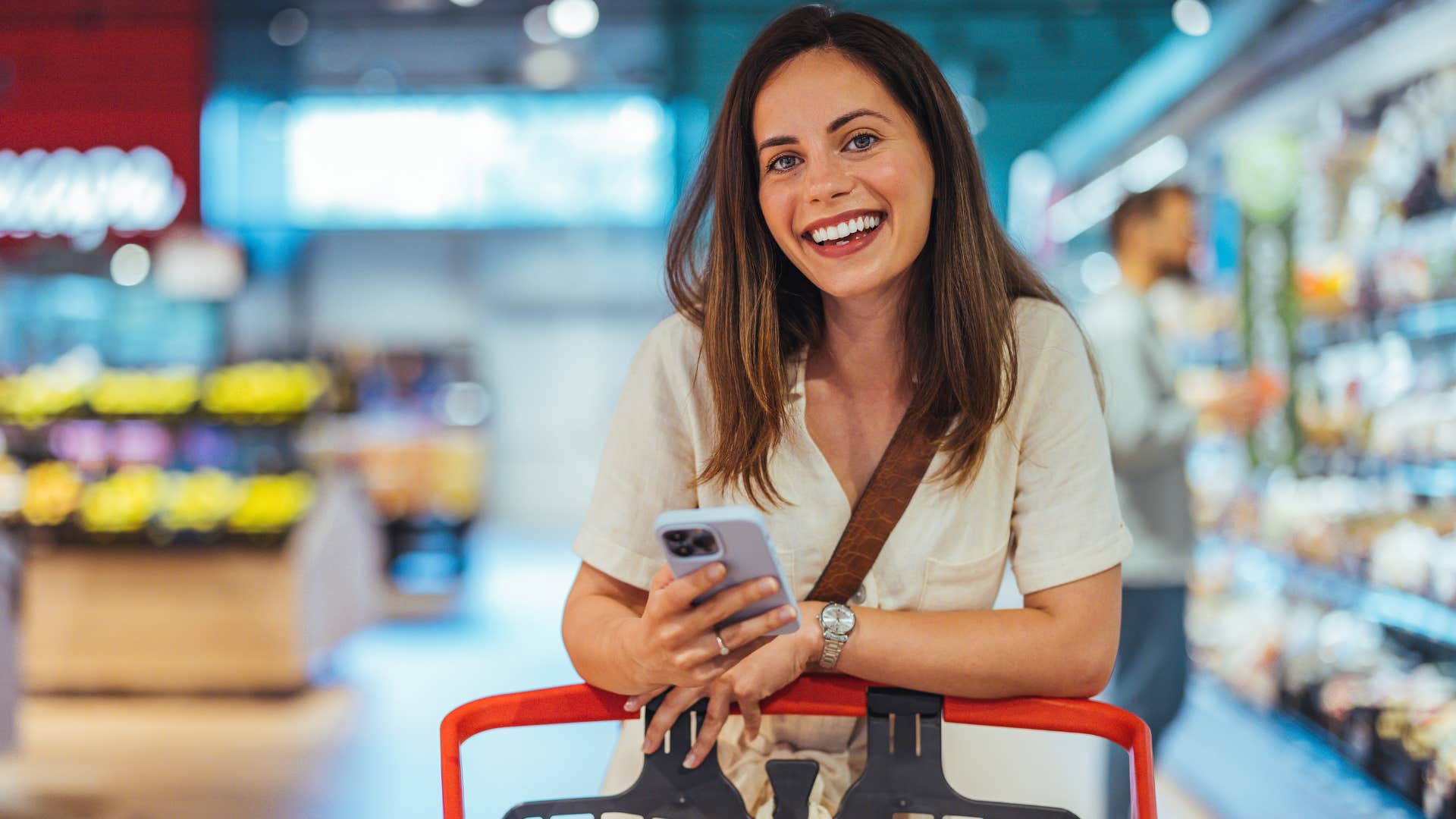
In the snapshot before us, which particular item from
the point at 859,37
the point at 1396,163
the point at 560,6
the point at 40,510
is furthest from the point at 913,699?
the point at 40,510

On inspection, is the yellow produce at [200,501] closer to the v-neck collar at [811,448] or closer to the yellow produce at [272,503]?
the yellow produce at [272,503]

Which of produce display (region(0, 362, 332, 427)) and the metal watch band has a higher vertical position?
produce display (region(0, 362, 332, 427))

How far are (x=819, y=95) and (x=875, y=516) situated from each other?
19.0 inches

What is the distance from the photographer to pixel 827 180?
1395 mm

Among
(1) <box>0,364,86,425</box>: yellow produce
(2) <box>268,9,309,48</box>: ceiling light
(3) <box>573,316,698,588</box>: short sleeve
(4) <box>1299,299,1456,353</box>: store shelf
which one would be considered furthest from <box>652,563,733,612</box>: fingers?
(2) <box>268,9,309,48</box>: ceiling light

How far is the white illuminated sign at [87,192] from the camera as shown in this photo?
6.82m

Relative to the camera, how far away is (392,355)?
46.8 ft

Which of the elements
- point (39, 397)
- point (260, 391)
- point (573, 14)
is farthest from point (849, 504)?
point (39, 397)

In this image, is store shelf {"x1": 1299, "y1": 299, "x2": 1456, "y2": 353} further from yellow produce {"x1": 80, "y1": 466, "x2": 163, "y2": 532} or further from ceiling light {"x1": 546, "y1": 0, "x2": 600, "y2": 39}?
yellow produce {"x1": 80, "y1": 466, "x2": 163, "y2": 532}

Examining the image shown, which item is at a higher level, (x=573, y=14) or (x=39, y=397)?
(x=573, y=14)

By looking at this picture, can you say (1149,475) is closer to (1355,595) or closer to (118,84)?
(1355,595)

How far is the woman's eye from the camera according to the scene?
4.75 feet

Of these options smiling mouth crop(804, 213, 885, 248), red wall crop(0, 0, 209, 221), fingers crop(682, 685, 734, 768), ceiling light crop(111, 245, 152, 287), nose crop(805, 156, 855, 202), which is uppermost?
red wall crop(0, 0, 209, 221)

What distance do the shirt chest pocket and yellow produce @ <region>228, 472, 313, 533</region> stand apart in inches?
190
